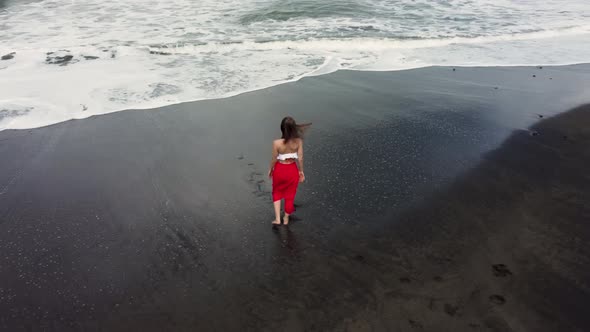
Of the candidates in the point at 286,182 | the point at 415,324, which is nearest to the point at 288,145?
the point at 286,182

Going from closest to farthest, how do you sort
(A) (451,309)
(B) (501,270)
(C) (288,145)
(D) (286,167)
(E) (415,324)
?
(E) (415,324)
(A) (451,309)
(B) (501,270)
(C) (288,145)
(D) (286,167)

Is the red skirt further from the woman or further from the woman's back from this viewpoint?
the woman's back

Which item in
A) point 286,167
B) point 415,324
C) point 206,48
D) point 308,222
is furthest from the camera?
point 206,48

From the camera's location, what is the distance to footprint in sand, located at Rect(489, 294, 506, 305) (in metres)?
3.39

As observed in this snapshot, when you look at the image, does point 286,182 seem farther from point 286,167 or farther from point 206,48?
point 206,48

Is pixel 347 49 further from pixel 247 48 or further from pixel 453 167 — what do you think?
pixel 453 167

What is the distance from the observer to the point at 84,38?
13539 millimetres

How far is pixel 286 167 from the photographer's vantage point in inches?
171

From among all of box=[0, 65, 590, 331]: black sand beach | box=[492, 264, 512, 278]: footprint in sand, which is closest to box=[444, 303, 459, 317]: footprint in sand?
box=[0, 65, 590, 331]: black sand beach

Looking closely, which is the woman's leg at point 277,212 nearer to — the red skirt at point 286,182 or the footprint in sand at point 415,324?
the red skirt at point 286,182

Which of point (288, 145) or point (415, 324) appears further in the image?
point (288, 145)

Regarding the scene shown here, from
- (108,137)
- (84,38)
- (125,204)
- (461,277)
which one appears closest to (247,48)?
(84,38)

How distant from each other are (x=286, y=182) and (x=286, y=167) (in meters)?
0.19

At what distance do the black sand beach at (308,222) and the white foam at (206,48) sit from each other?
157 cm
